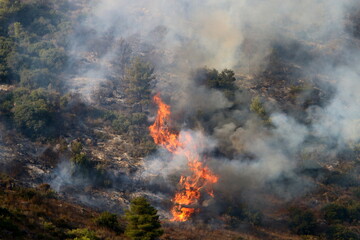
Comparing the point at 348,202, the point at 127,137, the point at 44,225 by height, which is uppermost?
the point at 127,137

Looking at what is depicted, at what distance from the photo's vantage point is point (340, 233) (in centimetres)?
4066

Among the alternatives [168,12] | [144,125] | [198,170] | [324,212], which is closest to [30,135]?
[144,125]

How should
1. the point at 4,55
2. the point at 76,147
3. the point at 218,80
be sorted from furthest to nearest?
the point at 218,80
the point at 4,55
the point at 76,147

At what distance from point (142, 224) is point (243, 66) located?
43897 mm

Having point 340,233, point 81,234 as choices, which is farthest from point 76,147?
point 340,233

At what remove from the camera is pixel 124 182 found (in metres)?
43.2

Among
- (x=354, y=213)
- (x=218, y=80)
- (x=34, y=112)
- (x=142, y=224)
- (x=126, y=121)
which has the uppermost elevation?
(x=218, y=80)

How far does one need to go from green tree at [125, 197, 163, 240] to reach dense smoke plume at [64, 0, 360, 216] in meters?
Answer: 15.6

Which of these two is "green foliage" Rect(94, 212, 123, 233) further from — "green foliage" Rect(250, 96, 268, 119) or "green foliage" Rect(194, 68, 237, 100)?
"green foliage" Rect(194, 68, 237, 100)

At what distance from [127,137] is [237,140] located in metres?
12.5

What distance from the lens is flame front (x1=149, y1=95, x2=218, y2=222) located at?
1620 inches

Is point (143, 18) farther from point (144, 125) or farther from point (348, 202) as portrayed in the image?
point (348, 202)

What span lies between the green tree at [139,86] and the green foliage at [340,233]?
87.2ft

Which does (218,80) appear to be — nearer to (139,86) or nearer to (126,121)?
(139,86)
